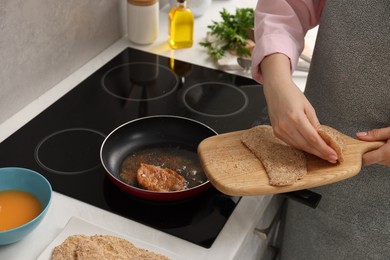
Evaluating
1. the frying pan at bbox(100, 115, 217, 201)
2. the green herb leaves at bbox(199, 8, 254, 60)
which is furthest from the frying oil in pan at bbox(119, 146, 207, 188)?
the green herb leaves at bbox(199, 8, 254, 60)

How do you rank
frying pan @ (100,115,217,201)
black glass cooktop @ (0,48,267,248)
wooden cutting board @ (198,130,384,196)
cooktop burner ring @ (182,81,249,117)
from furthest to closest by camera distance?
1. cooktop burner ring @ (182,81,249,117)
2. frying pan @ (100,115,217,201)
3. black glass cooktop @ (0,48,267,248)
4. wooden cutting board @ (198,130,384,196)

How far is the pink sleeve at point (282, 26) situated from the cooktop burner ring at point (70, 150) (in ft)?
1.18

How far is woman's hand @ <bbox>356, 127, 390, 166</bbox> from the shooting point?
869 mm

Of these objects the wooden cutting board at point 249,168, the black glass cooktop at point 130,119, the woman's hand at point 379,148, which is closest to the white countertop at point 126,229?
the black glass cooktop at point 130,119

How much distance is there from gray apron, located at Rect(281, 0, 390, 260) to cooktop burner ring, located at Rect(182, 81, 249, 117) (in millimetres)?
221

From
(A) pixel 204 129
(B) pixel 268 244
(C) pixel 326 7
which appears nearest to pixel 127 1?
(A) pixel 204 129

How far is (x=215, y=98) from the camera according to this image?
129 cm

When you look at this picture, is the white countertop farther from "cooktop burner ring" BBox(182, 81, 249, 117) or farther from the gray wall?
"cooktop burner ring" BBox(182, 81, 249, 117)

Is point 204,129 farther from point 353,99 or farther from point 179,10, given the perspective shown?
point 179,10

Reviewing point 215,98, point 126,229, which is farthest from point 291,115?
point 215,98

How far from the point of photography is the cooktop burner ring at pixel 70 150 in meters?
1.03

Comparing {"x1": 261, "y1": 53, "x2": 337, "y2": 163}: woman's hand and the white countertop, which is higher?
{"x1": 261, "y1": 53, "x2": 337, "y2": 163}: woman's hand

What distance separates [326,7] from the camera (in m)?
0.96

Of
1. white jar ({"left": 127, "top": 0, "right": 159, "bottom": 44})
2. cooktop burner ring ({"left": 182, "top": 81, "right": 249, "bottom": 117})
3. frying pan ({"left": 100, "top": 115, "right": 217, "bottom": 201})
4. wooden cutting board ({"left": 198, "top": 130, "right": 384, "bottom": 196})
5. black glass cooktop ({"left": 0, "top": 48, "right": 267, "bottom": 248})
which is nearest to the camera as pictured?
wooden cutting board ({"left": 198, "top": 130, "right": 384, "bottom": 196})
